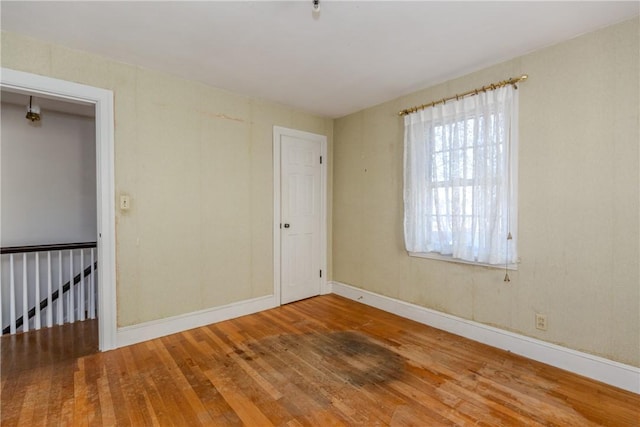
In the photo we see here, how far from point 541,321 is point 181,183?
135 inches

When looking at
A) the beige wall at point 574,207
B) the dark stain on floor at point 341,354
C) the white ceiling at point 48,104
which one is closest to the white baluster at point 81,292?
the white ceiling at point 48,104

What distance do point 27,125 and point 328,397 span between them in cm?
462

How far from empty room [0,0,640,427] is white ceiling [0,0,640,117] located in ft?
0.07

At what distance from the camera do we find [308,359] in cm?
242

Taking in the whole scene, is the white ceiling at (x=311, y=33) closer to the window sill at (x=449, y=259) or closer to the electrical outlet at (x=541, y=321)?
the window sill at (x=449, y=259)

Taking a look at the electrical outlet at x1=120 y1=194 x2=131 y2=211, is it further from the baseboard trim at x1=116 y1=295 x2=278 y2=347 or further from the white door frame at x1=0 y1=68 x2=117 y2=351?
the baseboard trim at x1=116 y1=295 x2=278 y2=347

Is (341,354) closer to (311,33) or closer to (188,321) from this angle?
(188,321)

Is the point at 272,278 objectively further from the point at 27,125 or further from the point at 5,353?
the point at 27,125

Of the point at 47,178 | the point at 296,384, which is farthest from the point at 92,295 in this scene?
the point at 296,384

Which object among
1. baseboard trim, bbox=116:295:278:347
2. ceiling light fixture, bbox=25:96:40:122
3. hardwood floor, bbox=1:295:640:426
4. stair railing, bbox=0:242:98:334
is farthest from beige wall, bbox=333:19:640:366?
ceiling light fixture, bbox=25:96:40:122

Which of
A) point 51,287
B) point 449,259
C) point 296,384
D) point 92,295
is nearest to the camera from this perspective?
point 296,384

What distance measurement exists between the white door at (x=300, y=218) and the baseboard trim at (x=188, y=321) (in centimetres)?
38

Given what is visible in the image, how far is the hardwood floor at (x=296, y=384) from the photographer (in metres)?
1.75

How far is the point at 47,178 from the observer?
12.3 ft
